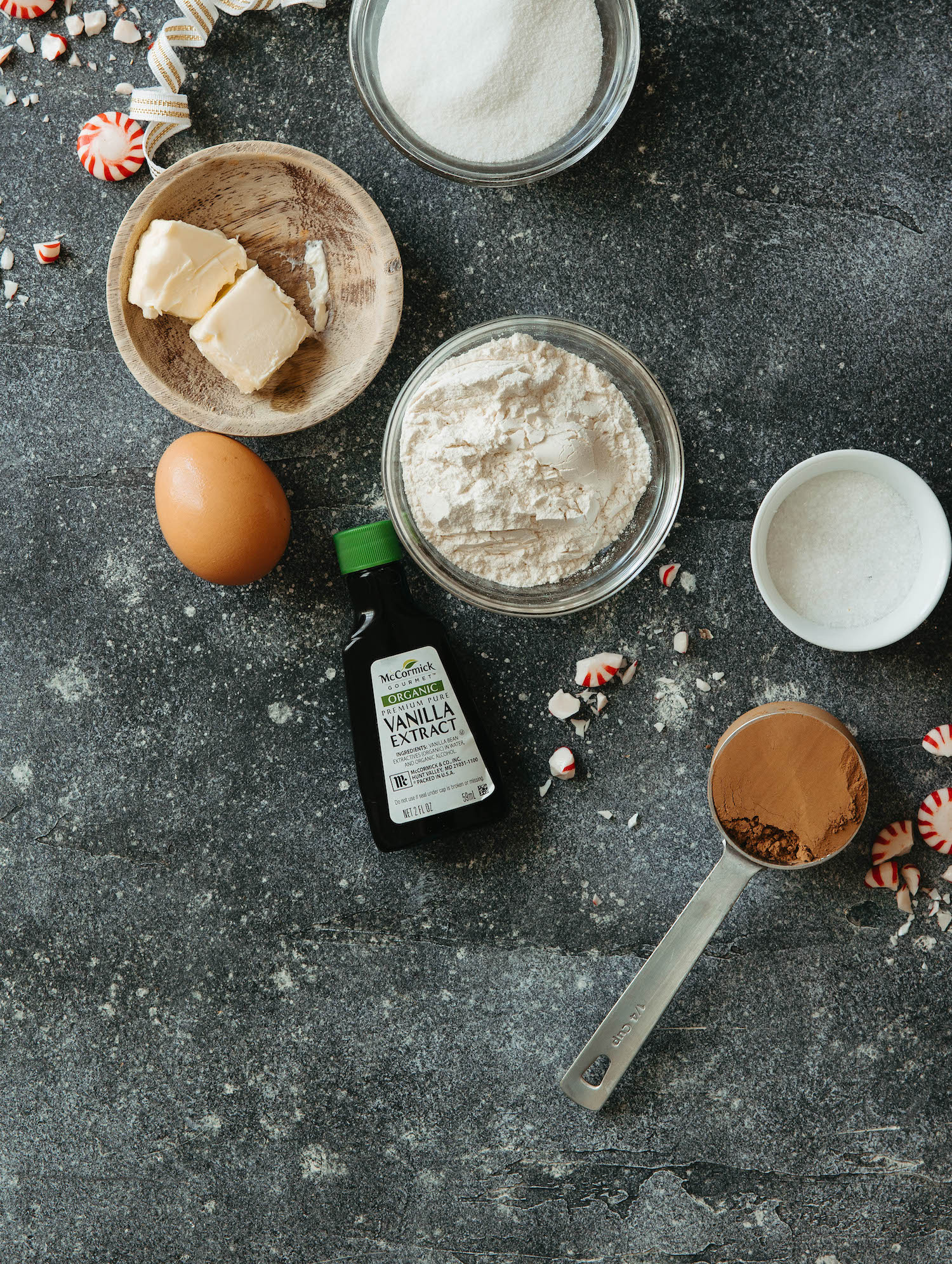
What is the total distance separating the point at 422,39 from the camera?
937 mm

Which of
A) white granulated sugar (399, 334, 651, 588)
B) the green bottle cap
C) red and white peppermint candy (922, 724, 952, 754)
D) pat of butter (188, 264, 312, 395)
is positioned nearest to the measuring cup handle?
red and white peppermint candy (922, 724, 952, 754)

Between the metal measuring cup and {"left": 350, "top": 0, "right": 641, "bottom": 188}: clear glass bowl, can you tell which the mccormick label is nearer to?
the metal measuring cup

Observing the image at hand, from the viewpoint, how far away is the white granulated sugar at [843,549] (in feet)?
3.14

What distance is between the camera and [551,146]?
97 centimetres

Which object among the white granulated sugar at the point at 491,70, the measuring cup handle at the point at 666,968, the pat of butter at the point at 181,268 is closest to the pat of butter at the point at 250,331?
the pat of butter at the point at 181,268

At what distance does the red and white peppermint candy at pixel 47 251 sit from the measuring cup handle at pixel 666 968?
1.15 m

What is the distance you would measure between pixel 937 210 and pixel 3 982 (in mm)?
1598

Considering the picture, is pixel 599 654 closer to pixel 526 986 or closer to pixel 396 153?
pixel 526 986

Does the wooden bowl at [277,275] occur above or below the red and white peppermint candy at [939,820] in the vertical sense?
above

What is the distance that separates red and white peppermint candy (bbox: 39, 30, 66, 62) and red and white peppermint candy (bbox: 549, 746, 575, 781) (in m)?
1.11

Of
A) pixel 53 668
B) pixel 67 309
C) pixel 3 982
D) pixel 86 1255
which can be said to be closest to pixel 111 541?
pixel 53 668

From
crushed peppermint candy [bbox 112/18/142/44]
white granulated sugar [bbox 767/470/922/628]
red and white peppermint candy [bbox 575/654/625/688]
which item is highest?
crushed peppermint candy [bbox 112/18/142/44]

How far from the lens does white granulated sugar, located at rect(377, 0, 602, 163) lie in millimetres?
914

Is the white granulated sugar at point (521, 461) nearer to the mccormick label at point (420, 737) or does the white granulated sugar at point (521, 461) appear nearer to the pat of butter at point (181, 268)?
the mccormick label at point (420, 737)
